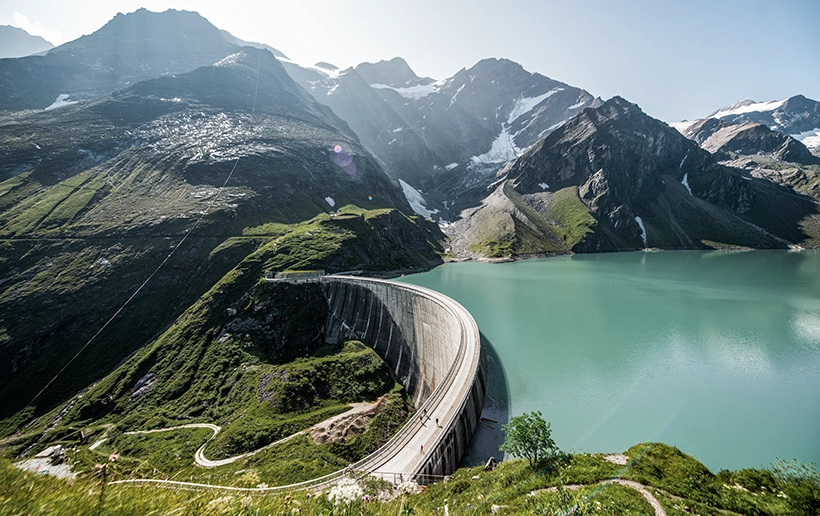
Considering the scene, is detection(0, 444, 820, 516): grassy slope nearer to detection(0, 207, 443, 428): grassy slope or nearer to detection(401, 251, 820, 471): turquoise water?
detection(401, 251, 820, 471): turquoise water

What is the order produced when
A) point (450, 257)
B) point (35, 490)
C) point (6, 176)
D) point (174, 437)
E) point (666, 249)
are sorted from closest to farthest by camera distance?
point (35, 490) < point (174, 437) < point (6, 176) < point (450, 257) < point (666, 249)

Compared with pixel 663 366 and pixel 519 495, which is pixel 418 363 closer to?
pixel 519 495

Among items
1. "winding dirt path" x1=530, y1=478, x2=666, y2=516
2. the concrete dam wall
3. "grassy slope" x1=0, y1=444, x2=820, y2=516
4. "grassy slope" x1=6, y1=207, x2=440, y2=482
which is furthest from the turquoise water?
"grassy slope" x1=6, y1=207, x2=440, y2=482

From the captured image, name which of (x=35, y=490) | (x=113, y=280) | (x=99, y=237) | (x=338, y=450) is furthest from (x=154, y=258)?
(x=35, y=490)

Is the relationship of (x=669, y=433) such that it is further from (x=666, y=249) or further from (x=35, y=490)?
(x=666, y=249)

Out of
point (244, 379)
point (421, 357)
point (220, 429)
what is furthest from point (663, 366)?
point (244, 379)

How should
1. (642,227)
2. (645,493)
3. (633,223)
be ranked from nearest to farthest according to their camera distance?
1. (645,493)
2. (633,223)
3. (642,227)

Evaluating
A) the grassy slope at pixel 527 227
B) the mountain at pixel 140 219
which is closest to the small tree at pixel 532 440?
the mountain at pixel 140 219
